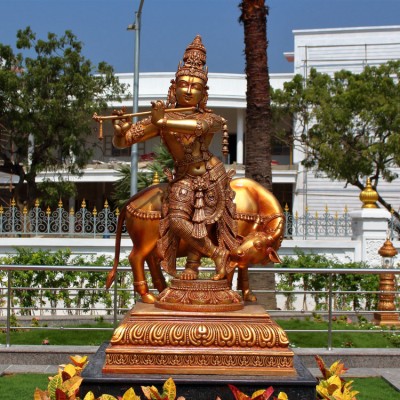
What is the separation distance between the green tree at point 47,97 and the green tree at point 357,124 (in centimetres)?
604

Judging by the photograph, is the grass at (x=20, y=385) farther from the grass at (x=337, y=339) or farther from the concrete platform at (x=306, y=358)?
the grass at (x=337, y=339)

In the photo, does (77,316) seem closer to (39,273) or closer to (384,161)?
Result: (39,273)

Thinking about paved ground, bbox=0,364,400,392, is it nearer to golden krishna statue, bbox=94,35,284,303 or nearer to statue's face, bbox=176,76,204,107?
golden krishna statue, bbox=94,35,284,303

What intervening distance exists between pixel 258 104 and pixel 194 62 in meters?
4.41

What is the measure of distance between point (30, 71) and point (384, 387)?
13.2 meters

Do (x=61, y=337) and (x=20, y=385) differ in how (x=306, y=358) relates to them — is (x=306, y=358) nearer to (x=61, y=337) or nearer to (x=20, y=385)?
(x=20, y=385)

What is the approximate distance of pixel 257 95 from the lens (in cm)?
797

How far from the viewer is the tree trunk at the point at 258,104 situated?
26.0ft

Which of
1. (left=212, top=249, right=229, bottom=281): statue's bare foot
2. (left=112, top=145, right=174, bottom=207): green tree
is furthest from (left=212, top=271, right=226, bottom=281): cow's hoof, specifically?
(left=112, top=145, right=174, bottom=207): green tree

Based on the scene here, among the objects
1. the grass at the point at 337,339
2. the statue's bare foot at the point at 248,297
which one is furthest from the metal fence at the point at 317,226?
the statue's bare foot at the point at 248,297

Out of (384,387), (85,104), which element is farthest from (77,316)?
(85,104)

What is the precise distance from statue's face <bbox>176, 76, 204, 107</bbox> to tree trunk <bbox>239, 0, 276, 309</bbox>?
4.32 meters

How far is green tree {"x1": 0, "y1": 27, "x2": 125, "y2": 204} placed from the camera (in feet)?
52.4

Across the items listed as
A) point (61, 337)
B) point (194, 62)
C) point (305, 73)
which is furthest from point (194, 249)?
point (305, 73)
